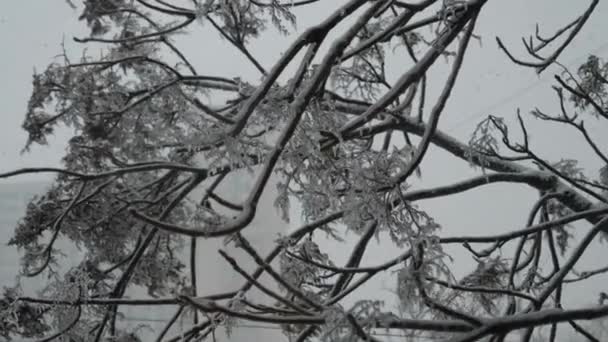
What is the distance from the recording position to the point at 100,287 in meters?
2.77

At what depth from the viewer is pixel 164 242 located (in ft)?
10.6

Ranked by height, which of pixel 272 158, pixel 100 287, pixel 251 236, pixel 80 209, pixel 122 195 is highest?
pixel 251 236

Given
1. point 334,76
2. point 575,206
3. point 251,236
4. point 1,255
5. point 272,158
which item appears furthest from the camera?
point 251,236

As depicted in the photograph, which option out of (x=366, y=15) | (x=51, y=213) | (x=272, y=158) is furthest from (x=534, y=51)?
(x=51, y=213)

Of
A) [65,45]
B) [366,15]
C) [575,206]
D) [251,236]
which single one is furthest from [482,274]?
[251,236]

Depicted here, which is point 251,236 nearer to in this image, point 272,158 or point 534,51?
point 534,51

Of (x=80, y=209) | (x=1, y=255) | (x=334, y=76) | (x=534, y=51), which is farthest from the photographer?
(x=1, y=255)

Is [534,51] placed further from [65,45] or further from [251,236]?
[251,236]

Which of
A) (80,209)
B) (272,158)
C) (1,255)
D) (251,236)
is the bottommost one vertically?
(272,158)

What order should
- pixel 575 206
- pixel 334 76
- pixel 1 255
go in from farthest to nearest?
pixel 1 255, pixel 575 206, pixel 334 76

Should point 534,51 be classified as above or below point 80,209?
above

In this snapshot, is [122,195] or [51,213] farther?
[122,195]

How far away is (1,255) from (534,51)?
364cm

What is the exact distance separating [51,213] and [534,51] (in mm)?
2024
